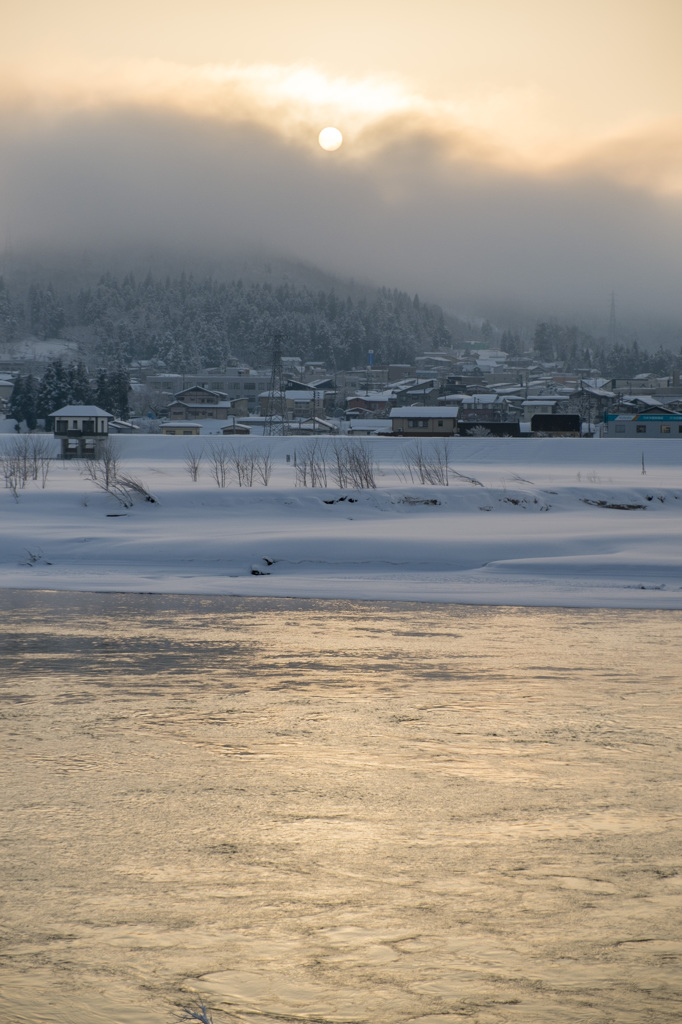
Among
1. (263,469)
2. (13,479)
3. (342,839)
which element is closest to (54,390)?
(263,469)

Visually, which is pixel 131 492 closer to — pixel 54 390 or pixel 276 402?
pixel 54 390

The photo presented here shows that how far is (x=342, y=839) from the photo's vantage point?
5.27 meters

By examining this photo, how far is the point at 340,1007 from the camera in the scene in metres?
3.71

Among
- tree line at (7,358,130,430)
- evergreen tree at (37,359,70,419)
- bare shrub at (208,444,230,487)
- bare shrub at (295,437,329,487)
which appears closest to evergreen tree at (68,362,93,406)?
tree line at (7,358,130,430)

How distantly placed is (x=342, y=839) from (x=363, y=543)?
14557 mm

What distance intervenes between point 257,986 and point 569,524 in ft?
67.9

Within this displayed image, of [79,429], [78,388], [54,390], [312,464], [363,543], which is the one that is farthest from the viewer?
[78,388]

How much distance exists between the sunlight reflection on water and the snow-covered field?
601 centimetres

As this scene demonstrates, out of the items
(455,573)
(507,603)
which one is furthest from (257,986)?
(455,573)

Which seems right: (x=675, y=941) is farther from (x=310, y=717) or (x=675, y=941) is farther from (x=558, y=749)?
(x=310, y=717)

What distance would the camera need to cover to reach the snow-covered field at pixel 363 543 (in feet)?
53.0

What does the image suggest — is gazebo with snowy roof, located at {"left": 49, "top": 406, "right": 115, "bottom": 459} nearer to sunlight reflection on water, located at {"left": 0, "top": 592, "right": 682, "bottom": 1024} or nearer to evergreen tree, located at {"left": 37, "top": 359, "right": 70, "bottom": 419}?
evergreen tree, located at {"left": 37, "top": 359, "right": 70, "bottom": 419}

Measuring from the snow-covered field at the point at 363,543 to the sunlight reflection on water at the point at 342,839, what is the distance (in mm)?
6011

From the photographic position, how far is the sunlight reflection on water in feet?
12.7
